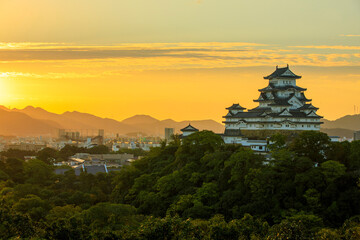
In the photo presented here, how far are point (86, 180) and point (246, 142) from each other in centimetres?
1363

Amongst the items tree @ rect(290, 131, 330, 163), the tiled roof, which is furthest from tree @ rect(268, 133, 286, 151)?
the tiled roof

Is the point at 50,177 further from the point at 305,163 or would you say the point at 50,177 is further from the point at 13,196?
the point at 305,163

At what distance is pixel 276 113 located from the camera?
1588 inches

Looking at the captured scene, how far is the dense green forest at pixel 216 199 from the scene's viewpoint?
24.1 meters

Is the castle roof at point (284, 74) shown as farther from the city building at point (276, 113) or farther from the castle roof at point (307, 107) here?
the castle roof at point (307, 107)

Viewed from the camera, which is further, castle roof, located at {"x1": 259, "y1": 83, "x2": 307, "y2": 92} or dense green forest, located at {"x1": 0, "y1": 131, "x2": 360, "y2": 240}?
castle roof, located at {"x1": 259, "y1": 83, "x2": 307, "y2": 92}

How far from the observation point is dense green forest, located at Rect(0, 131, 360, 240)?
2408cm

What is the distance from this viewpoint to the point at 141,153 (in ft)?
269

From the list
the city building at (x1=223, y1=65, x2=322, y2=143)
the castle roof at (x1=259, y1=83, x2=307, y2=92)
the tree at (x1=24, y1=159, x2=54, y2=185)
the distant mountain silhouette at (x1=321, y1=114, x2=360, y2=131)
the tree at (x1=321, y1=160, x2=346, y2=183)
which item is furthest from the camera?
the distant mountain silhouette at (x1=321, y1=114, x2=360, y2=131)

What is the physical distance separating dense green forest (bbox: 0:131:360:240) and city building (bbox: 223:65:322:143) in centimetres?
329

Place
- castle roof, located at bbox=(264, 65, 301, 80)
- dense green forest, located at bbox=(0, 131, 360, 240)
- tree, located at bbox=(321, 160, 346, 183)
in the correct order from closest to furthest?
dense green forest, located at bbox=(0, 131, 360, 240) < tree, located at bbox=(321, 160, 346, 183) < castle roof, located at bbox=(264, 65, 301, 80)

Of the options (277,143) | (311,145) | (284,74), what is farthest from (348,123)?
(311,145)

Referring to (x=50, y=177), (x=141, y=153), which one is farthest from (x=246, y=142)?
(x=141, y=153)

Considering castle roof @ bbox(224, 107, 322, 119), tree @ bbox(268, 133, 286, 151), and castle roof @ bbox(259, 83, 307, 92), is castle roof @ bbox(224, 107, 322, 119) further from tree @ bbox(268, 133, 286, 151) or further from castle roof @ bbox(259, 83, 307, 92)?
tree @ bbox(268, 133, 286, 151)
